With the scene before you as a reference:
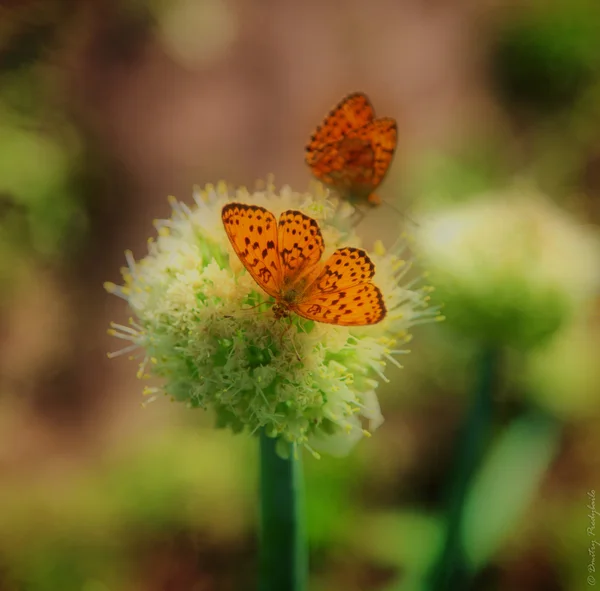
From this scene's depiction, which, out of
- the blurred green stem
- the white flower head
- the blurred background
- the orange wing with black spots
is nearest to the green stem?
the white flower head

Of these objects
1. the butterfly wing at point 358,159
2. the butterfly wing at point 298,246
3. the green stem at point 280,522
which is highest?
the butterfly wing at point 358,159

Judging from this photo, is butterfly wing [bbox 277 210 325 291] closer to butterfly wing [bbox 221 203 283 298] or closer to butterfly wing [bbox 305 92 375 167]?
butterfly wing [bbox 221 203 283 298]

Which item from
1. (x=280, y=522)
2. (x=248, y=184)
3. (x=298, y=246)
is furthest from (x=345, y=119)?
(x=248, y=184)

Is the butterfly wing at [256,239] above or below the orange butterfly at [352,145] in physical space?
below

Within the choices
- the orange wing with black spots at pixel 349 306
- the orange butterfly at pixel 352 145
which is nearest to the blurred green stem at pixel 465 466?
the orange butterfly at pixel 352 145

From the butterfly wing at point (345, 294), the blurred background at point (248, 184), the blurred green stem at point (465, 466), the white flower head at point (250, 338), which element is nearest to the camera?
the butterfly wing at point (345, 294)

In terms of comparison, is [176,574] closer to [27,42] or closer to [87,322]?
[87,322]

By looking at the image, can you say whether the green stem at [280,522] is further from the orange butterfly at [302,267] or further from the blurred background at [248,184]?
the blurred background at [248,184]
